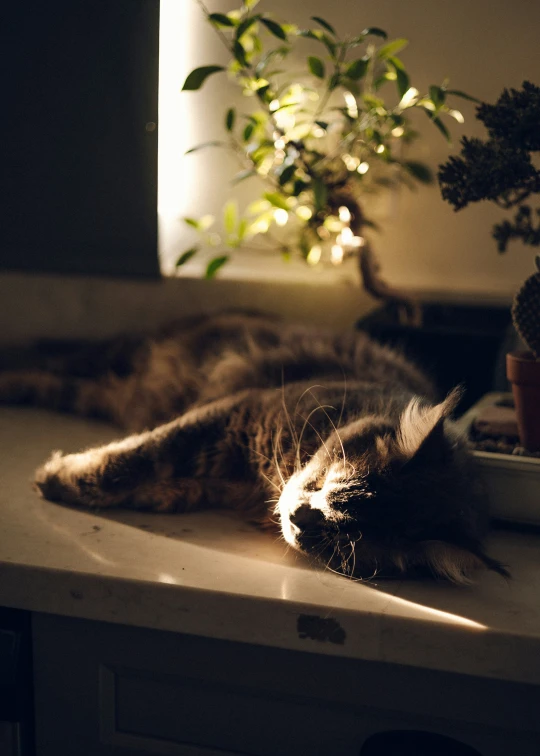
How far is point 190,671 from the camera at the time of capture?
3.28 feet

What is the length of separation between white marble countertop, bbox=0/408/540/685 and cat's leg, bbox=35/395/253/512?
71 millimetres

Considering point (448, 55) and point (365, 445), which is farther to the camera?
point (448, 55)

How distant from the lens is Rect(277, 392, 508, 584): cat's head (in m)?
1.04

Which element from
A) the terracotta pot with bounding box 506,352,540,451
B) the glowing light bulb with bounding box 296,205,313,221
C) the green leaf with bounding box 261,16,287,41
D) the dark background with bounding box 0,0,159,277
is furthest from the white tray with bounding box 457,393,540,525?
the dark background with bounding box 0,0,159,277

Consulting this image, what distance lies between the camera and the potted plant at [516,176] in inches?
43.4

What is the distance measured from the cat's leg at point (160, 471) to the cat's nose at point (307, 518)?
0.23 metres

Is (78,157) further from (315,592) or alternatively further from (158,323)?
(315,592)

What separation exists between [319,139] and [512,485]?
1.13 metres

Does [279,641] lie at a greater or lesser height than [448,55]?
lesser

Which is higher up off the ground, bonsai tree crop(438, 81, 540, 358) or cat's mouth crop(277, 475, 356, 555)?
bonsai tree crop(438, 81, 540, 358)

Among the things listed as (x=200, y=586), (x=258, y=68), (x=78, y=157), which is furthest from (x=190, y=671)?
(x=78, y=157)

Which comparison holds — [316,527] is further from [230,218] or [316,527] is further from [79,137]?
[79,137]

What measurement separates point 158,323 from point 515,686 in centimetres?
152

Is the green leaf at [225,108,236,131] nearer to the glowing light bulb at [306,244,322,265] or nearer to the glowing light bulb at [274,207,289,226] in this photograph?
the glowing light bulb at [274,207,289,226]
